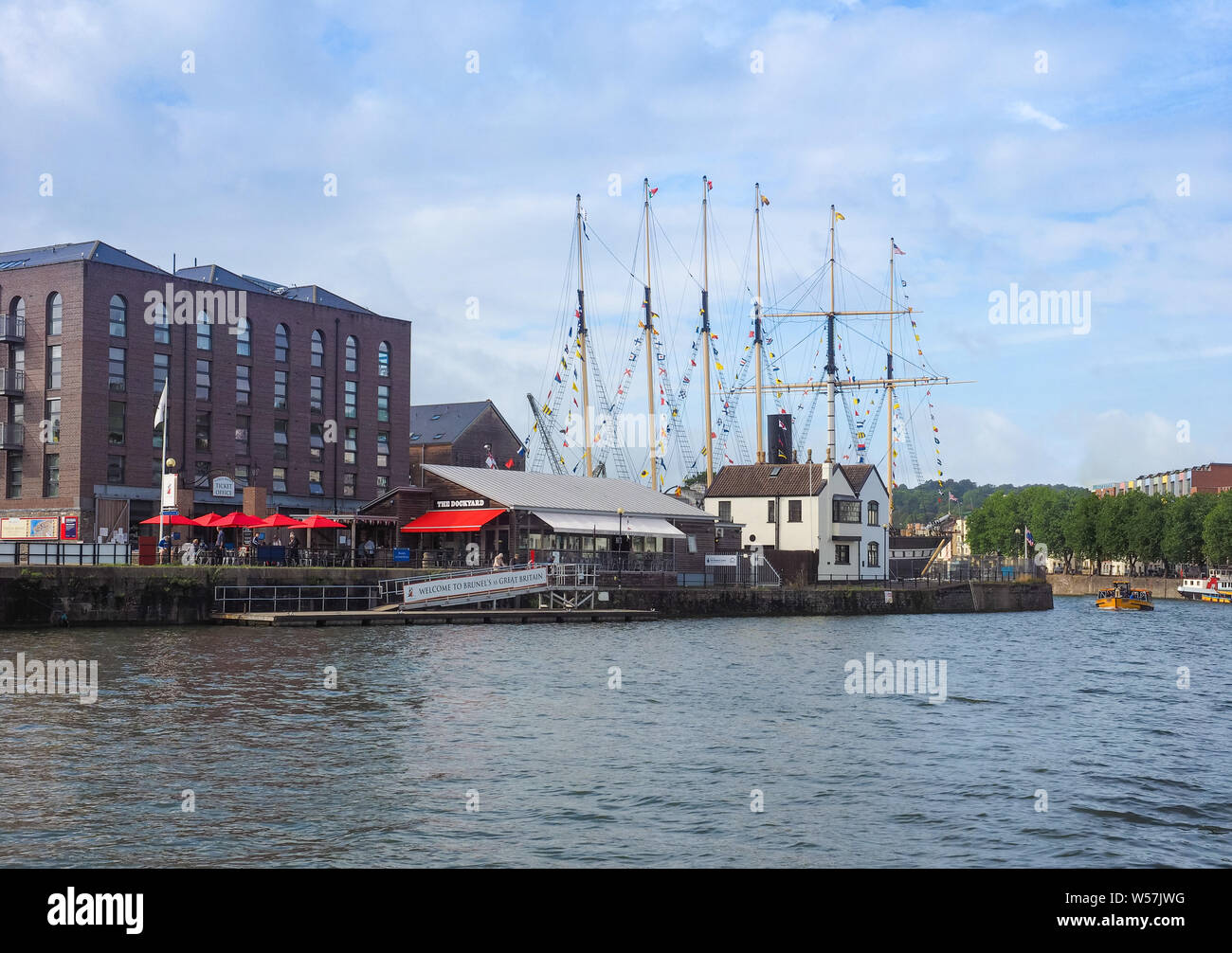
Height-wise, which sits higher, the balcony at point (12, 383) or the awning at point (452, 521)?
the balcony at point (12, 383)

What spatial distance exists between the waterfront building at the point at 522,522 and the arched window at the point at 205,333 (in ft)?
54.6

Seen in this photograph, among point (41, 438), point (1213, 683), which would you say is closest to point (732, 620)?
point (1213, 683)

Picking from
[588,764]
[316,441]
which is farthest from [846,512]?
[588,764]

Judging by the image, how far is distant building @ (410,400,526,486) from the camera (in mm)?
106000

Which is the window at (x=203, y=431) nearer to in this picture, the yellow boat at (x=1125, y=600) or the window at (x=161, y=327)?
the window at (x=161, y=327)

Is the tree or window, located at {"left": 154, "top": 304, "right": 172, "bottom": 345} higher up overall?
window, located at {"left": 154, "top": 304, "right": 172, "bottom": 345}

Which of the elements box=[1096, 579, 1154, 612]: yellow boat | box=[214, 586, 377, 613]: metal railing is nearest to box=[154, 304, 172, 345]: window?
box=[214, 586, 377, 613]: metal railing

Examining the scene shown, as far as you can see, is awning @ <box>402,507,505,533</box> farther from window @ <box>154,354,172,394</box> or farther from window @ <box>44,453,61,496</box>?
window @ <box>44,453,61,496</box>

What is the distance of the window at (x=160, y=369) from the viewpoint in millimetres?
72800

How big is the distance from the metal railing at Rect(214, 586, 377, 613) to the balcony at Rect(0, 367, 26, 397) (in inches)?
1136

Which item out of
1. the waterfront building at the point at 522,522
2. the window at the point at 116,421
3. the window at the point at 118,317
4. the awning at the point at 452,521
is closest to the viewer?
the awning at the point at 452,521

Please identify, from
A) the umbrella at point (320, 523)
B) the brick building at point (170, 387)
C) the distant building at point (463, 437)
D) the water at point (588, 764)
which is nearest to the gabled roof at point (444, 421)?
the distant building at point (463, 437)

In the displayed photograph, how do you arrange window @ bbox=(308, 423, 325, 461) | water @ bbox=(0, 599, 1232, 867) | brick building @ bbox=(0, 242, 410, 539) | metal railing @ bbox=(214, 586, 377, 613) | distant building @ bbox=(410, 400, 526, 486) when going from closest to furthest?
water @ bbox=(0, 599, 1232, 867) < metal railing @ bbox=(214, 586, 377, 613) < brick building @ bbox=(0, 242, 410, 539) < window @ bbox=(308, 423, 325, 461) < distant building @ bbox=(410, 400, 526, 486)

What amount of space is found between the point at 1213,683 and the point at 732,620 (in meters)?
32.1
